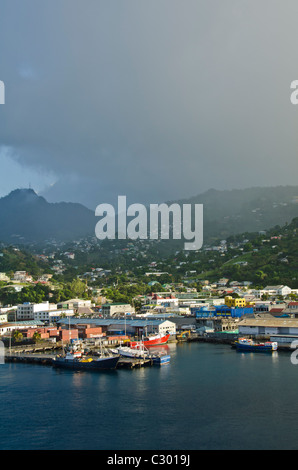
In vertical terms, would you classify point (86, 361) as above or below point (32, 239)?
below

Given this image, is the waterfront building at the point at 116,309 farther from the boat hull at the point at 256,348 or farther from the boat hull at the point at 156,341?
the boat hull at the point at 256,348

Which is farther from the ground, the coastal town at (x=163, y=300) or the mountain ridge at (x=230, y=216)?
the mountain ridge at (x=230, y=216)

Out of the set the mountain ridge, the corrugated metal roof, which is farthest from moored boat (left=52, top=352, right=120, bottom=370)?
the mountain ridge

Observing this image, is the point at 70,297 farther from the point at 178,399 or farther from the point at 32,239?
the point at 32,239

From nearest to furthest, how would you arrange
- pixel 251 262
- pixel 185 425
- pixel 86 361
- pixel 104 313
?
pixel 185 425
pixel 86 361
pixel 104 313
pixel 251 262

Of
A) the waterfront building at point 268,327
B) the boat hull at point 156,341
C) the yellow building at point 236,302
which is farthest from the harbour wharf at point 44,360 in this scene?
the yellow building at point 236,302
